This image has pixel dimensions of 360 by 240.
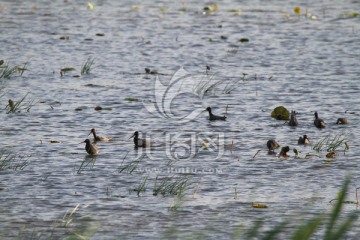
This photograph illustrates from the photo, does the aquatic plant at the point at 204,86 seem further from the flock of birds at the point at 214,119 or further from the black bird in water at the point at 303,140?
the black bird in water at the point at 303,140

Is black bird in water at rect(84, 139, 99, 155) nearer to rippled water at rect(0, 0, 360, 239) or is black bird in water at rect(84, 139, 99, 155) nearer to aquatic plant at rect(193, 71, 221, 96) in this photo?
rippled water at rect(0, 0, 360, 239)

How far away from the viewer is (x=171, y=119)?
1691 centimetres

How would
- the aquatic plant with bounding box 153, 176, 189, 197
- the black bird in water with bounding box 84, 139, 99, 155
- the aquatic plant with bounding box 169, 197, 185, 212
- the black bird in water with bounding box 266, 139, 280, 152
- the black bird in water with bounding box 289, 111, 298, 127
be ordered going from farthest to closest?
the black bird in water with bounding box 289, 111, 298, 127 < the black bird in water with bounding box 266, 139, 280, 152 < the black bird in water with bounding box 84, 139, 99, 155 < the aquatic plant with bounding box 153, 176, 189, 197 < the aquatic plant with bounding box 169, 197, 185, 212

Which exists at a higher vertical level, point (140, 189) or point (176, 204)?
point (140, 189)

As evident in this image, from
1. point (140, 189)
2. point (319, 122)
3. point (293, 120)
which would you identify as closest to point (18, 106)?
point (293, 120)

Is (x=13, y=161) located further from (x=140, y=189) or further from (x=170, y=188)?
(x=170, y=188)

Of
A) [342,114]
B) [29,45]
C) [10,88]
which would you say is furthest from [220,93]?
[29,45]

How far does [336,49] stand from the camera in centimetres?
2575

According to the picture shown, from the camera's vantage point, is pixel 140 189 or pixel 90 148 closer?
pixel 140 189

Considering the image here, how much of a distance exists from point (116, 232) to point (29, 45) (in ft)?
56.1

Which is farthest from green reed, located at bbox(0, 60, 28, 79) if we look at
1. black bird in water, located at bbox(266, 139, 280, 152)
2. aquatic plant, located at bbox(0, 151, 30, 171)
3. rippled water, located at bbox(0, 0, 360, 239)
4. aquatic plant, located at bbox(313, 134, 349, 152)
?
aquatic plant, located at bbox(313, 134, 349, 152)

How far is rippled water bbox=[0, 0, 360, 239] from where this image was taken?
1043 centimetres

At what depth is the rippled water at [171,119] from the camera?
10430 millimetres

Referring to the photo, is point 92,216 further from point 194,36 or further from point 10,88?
point 194,36
